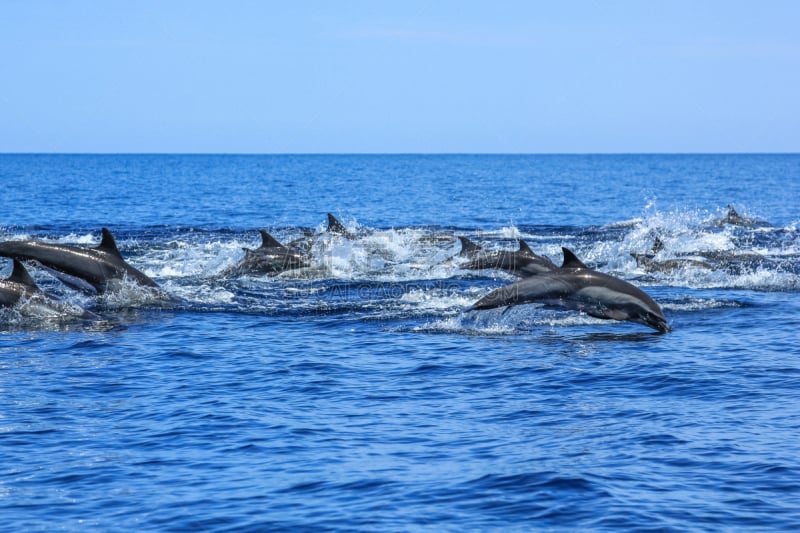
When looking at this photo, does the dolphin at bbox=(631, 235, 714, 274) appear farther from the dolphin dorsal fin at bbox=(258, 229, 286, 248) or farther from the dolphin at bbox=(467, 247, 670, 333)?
the dolphin dorsal fin at bbox=(258, 229, 286, 248)

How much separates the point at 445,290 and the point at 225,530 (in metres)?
14.0

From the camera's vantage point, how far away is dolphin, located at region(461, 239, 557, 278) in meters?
19.5

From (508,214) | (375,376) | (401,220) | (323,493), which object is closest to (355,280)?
(375,376)

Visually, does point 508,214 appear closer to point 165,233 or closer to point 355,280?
point 165,233

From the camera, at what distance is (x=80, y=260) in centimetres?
1892

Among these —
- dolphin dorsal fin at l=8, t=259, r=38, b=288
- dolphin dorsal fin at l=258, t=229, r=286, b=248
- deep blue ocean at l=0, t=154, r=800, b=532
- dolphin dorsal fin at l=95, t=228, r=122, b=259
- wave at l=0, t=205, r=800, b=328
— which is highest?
dolphin dorsal fin at l=95, t=228, r=122, b=259

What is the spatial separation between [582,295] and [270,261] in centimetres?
1044

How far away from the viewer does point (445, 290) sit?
2186cm

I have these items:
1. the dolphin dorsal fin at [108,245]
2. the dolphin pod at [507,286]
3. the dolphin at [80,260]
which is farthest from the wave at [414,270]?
the dolphin dorsal fin at [108,245]

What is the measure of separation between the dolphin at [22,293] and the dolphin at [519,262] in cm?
852

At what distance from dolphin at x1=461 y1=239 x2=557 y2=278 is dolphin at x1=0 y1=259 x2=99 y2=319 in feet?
27.9

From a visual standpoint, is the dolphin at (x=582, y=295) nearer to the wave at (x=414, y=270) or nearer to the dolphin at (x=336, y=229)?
the wave at (x=414, y=270)

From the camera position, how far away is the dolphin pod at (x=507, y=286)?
16422 millimetres

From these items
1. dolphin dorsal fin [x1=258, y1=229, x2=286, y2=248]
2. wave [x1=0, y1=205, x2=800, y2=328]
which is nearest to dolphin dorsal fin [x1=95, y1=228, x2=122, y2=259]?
wave [x1=0, y1=205, x2=800, y2=328]
